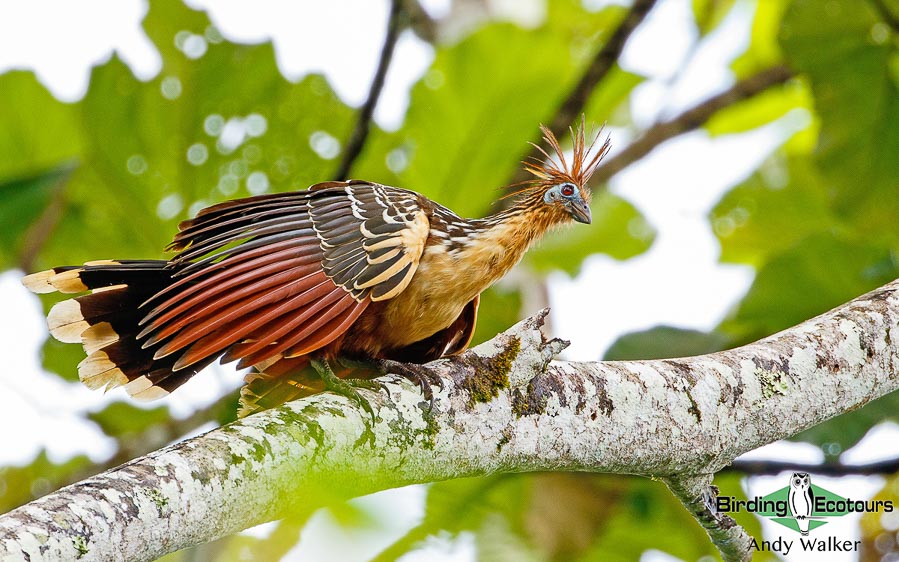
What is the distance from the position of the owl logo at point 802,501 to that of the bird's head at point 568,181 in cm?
112

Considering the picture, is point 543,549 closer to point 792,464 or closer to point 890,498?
point 792,464

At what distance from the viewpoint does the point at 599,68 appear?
4125 mm

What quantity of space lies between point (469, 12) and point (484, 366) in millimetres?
3628

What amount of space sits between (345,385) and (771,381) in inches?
42.7

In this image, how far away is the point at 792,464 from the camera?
140 inches

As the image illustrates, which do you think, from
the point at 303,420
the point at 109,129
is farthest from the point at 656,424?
the point at 109,129

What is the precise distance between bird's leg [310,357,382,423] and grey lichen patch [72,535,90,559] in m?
0.77

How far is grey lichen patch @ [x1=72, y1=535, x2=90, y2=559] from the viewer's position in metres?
1.48

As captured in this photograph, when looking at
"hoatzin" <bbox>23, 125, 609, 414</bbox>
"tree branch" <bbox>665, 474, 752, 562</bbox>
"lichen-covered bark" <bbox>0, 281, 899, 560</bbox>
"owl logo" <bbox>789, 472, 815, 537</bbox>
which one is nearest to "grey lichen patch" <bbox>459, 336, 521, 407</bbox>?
"lichen-covered bark" <bbox>0, 281, 899, 560</bbox>

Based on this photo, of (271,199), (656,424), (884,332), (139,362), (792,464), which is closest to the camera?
(656,424)

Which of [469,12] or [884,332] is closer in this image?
[884,332]

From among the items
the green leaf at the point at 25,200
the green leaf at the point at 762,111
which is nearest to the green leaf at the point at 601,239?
the green leaf at the point at 762,111

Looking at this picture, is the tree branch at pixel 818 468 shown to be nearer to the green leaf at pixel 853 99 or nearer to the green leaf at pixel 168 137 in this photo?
the green leaf at pixel 853 99

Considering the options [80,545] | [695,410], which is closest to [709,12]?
[695,410]
